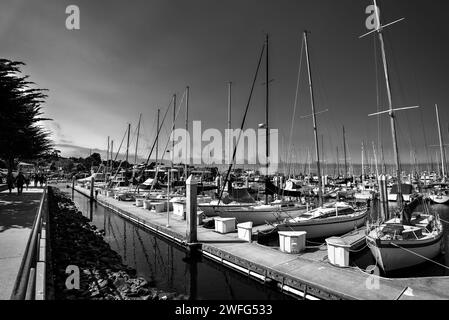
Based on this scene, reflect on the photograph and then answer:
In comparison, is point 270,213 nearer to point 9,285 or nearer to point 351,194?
point 9,285

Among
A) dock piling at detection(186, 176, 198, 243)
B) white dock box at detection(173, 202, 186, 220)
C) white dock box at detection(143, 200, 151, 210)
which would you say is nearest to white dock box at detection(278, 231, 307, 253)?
dock piling at detection(186, 176, 198, 243)

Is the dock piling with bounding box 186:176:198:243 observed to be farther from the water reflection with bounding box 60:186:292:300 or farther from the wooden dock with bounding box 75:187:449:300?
the water reflection with bounding box 60:186:292:300

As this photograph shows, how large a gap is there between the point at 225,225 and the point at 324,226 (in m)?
6.22

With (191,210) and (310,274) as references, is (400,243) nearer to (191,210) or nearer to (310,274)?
(310,274)

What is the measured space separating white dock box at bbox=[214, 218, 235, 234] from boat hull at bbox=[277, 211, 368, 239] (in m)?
2.98


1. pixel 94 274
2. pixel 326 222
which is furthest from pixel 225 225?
pixel 94 274

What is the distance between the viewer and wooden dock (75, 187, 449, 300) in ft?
23.7

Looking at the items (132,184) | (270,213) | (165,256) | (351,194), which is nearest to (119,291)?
(165,256)

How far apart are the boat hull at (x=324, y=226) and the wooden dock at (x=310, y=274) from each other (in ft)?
3.84

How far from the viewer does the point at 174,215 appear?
70.7 feet

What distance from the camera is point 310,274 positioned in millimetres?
8633

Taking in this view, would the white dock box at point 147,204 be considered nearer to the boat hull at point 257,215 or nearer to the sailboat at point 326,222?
the boat hull at point 257,215

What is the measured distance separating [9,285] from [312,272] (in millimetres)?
8956

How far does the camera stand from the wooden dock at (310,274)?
23.7ft
